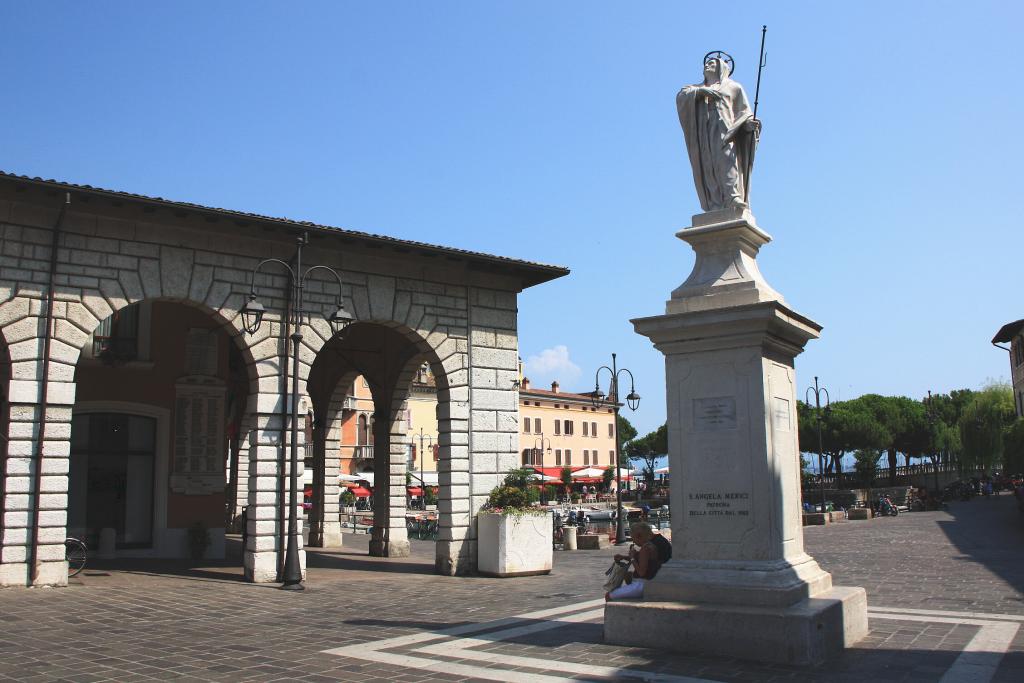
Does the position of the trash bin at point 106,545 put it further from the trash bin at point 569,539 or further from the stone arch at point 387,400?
the trash bin at point 569,539

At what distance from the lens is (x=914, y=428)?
7300cm

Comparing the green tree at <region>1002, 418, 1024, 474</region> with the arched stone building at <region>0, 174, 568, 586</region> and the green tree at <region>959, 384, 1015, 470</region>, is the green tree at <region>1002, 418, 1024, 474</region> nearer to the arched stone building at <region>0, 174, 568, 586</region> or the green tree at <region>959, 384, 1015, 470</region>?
the arched stone building at <region>0, 174, 568, 586</region>

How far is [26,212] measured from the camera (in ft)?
41.7

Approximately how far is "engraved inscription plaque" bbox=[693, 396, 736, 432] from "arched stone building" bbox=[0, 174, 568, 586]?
8.63 meters

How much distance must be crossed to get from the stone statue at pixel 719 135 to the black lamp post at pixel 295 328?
6.77 meters

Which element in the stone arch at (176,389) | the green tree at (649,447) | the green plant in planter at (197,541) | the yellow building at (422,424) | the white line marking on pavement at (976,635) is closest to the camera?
the white line marking on pavement at (976,635)

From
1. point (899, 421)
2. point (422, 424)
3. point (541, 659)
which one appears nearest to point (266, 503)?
point (541, 659)

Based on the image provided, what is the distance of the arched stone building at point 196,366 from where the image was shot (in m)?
12.5

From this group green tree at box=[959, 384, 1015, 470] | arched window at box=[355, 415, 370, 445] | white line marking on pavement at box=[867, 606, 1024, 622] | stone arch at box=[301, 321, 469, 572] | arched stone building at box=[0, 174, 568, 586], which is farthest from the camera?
arched window at box=[355, 415, 370, 445]

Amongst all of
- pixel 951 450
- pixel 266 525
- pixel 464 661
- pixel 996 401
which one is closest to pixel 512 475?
pixel 266 525

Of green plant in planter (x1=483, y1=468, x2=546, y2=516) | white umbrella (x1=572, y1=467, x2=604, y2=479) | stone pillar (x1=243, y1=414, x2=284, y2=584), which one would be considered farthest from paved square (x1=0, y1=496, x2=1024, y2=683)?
white umbrella (x1=572, y1=467, x2=604, y2=479)

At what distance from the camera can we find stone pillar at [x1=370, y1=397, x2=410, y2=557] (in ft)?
65.4

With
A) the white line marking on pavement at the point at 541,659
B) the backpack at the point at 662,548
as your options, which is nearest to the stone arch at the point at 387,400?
the white line marking on pavement at the point at 541,659

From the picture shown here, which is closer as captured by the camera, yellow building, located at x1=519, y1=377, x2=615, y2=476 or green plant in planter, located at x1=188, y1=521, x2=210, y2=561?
green plant in planter, located at x1=188, y1=521, x2=210, y2=561
